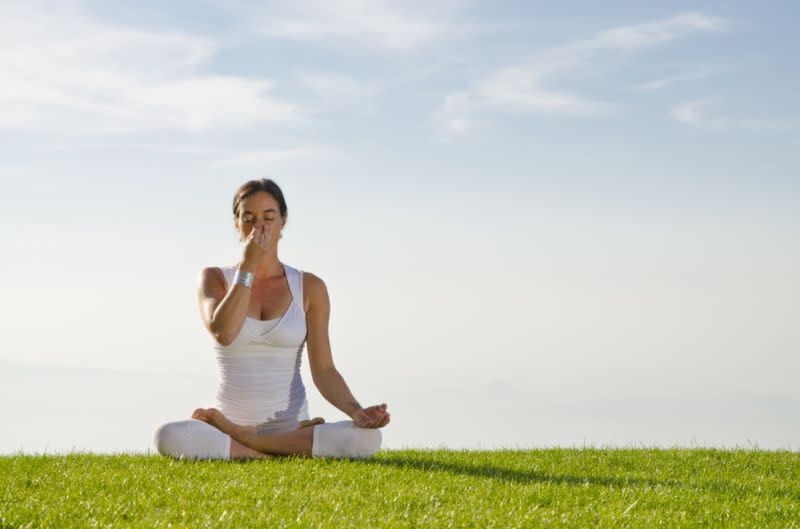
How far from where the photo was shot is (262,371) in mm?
7969

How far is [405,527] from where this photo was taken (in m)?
5.29

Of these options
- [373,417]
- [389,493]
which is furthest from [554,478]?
[389,493]

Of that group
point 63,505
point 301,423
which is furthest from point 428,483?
point 63,505

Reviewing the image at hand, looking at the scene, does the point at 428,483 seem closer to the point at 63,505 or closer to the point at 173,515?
the point at 173,515

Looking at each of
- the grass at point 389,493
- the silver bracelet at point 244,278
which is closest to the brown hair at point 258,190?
the silver bracelet at point 244,278

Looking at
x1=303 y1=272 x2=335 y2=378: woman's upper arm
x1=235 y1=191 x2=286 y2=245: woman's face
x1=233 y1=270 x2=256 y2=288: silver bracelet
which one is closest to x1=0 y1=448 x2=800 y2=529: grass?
x1=303 y1=272 x2=335 y2=378: woman's upper arm

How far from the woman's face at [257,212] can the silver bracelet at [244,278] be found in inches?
18.5

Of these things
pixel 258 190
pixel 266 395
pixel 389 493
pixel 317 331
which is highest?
pixel 258 190

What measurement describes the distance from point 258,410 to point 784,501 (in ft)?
13.6

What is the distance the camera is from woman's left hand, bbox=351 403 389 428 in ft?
24.9

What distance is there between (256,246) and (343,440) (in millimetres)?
1726

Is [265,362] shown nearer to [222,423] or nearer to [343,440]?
[222,423]

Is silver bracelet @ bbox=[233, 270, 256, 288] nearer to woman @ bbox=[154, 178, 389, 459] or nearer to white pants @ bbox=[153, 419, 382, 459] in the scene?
woman @ bbox=[154, 178, 389, 459]

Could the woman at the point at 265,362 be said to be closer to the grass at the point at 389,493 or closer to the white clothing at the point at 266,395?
the white clothing at the point at 266,395
